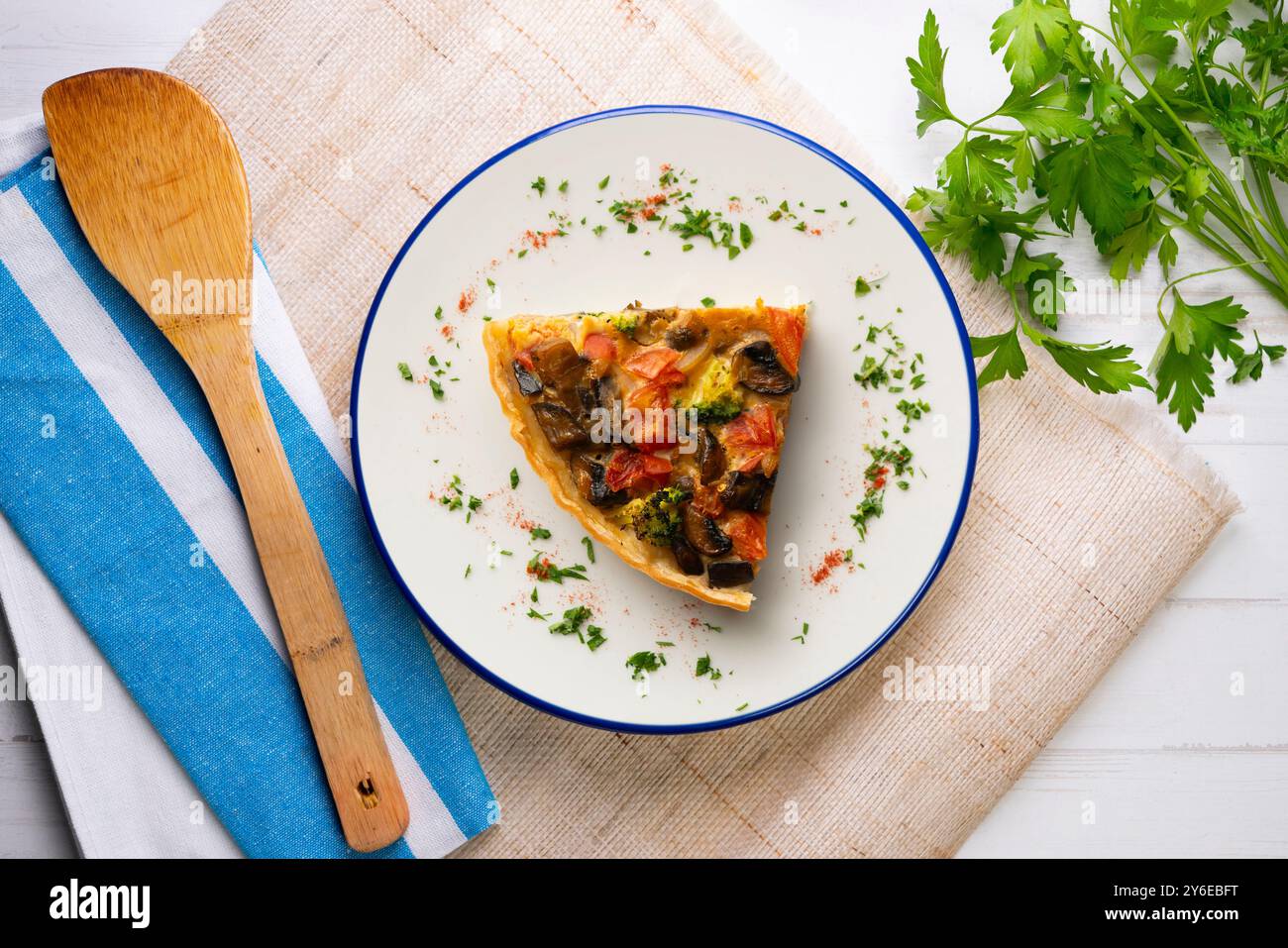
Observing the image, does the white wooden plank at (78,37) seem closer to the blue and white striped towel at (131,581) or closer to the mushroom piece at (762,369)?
the blue and white striped towel at (131,581)

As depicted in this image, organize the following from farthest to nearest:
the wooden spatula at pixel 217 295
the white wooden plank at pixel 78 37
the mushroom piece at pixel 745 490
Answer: the white wooden plank at pixel 78 37, the wooden spatula at pixel 217 295, the mushroom piece at pixel 745 490

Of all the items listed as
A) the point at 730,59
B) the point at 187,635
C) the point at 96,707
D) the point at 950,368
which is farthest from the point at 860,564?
the point at 96,707

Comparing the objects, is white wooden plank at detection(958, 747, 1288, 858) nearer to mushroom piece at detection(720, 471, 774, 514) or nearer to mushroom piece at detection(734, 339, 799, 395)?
mushroom piece at detection(720, 471, 774, 514)

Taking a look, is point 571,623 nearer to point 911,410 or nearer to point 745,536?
point 745,536

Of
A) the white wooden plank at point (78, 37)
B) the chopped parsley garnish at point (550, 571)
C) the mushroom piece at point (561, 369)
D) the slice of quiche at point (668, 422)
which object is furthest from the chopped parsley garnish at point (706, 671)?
the white wooden plank at point (78, 37)

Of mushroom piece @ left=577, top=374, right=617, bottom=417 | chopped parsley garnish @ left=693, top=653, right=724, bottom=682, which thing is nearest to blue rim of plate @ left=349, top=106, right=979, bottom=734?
chopped parsley garnish @ left=693, top=653, right=724, bottom=682

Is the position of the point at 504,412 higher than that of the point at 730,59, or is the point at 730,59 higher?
the point at 730,59

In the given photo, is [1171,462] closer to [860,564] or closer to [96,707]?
[860,564]
